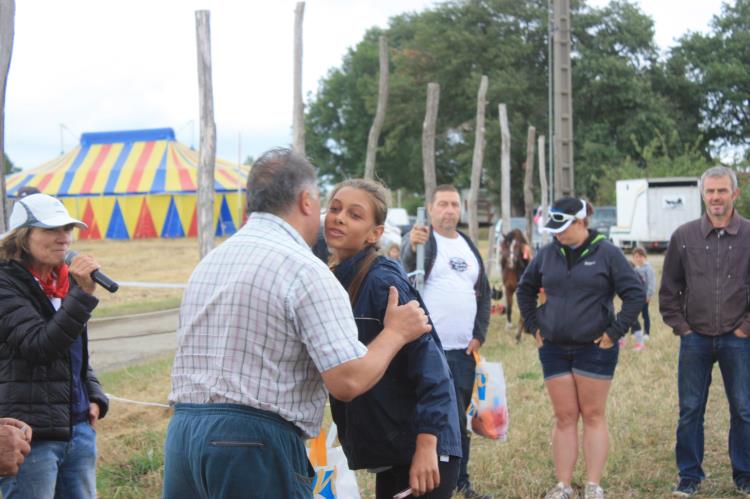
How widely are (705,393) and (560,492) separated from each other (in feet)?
3.92

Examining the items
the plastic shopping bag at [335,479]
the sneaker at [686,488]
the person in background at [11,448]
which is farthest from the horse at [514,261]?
the person in background at [11,448]

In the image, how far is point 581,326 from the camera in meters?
5.54

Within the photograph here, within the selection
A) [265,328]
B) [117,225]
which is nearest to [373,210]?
[265,328]

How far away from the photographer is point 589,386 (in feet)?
18.3

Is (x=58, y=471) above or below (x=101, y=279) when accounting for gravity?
below

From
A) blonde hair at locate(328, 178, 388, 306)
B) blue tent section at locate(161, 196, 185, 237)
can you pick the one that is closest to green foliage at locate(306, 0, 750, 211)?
blue tent section at locate(161, 196, 185, 237)

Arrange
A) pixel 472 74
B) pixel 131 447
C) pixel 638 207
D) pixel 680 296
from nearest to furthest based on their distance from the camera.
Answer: pixel 680 296
pixel 131 447
pixel 638 207
pixel 472 74

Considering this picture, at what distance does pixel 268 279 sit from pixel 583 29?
4562 centimetres

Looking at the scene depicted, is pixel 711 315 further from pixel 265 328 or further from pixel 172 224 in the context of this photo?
pixel 172 224

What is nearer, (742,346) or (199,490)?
(199,490)

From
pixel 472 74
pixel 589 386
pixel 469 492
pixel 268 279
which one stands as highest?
pixel 472 74

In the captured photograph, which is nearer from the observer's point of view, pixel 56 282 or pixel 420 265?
pixel 56 282

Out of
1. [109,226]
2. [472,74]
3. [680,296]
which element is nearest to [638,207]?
[472,74]

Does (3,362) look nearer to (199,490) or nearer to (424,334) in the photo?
(199,490)
